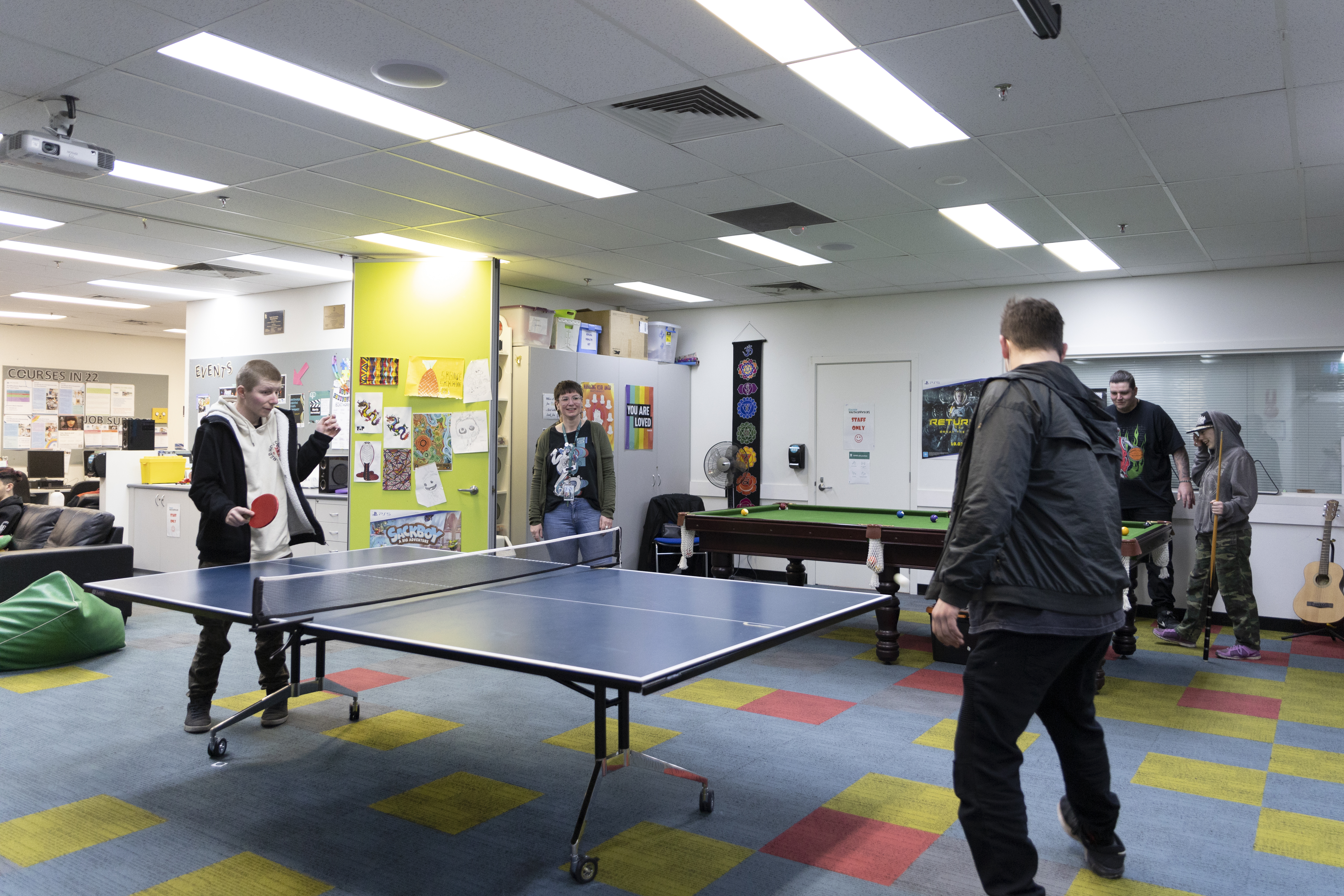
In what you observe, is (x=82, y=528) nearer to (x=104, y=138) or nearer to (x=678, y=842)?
(x=104, y=138)

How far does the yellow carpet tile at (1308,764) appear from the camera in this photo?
11.6 ft

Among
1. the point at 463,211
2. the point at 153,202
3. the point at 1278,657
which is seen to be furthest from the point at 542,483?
the point at 1278,657

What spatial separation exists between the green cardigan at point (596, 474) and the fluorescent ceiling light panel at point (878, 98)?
2.78 meters

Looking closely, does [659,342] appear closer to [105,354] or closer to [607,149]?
[607,149]

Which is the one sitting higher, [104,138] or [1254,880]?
[104,138]

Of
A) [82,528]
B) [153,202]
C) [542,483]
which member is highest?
[153,202]

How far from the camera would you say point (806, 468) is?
350 inches

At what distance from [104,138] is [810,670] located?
4.60 m

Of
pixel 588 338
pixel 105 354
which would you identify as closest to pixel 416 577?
pixel 588 338

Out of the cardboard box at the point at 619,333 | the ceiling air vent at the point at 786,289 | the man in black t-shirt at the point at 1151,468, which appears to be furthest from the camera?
the cardboard box at the point at 619,333

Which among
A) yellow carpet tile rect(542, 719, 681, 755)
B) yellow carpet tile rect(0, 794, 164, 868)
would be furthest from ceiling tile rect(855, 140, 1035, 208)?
yellow carpet tile rect(0, 794, 164, 868)

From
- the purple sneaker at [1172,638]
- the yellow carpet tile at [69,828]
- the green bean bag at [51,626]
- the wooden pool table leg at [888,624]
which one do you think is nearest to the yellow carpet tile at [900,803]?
the wooden pool table leg at [888,624]

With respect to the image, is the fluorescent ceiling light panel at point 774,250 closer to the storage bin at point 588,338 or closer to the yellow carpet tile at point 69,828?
the storage bin at point 588,338

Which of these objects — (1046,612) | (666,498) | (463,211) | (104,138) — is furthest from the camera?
(666,498)
